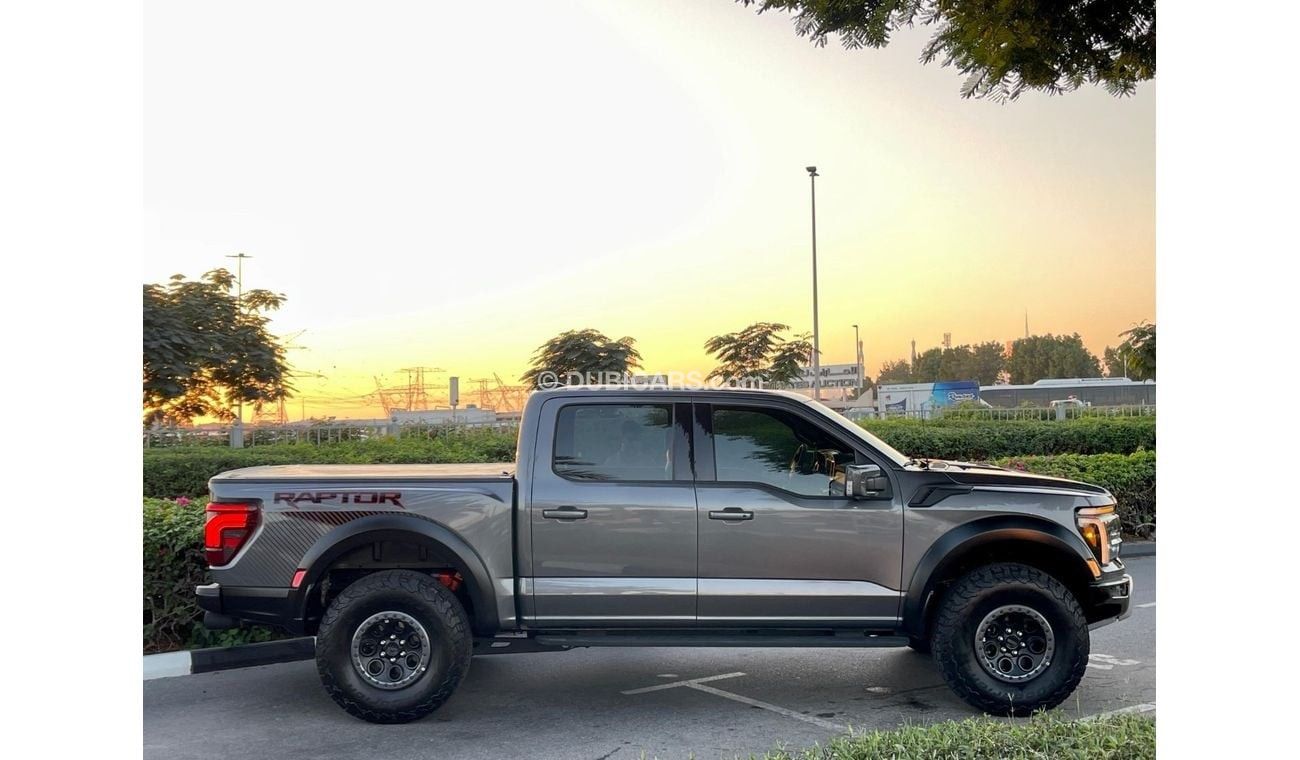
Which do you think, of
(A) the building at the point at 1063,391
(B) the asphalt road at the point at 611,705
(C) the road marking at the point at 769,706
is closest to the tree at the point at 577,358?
(B) the asphalt road at the point at 611,705

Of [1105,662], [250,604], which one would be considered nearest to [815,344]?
[1105,662]

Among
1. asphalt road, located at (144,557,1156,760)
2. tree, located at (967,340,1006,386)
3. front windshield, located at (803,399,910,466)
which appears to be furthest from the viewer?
tree, located at (967,340,1006,386)

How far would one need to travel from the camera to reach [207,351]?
20.3 meters

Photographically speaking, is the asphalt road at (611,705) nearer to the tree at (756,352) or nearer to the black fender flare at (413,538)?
the black fender flare at (413,538)

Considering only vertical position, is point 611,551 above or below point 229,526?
below

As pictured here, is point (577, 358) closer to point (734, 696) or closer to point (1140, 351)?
point (1140, 351)

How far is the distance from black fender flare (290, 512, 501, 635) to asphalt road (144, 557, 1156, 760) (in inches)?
26.8

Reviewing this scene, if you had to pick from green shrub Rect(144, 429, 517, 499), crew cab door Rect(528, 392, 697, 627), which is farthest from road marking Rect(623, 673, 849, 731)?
green shrub Rect(144, 429, 517, 499)

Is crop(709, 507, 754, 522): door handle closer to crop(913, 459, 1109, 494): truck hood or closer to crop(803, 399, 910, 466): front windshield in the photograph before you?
crop(803, 399, 910, 466): front windshield

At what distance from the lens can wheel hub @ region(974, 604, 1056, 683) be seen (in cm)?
639

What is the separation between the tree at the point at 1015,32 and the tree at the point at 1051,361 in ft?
142

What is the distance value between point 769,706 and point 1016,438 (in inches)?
640

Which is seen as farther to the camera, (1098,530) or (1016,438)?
(1016,438)
